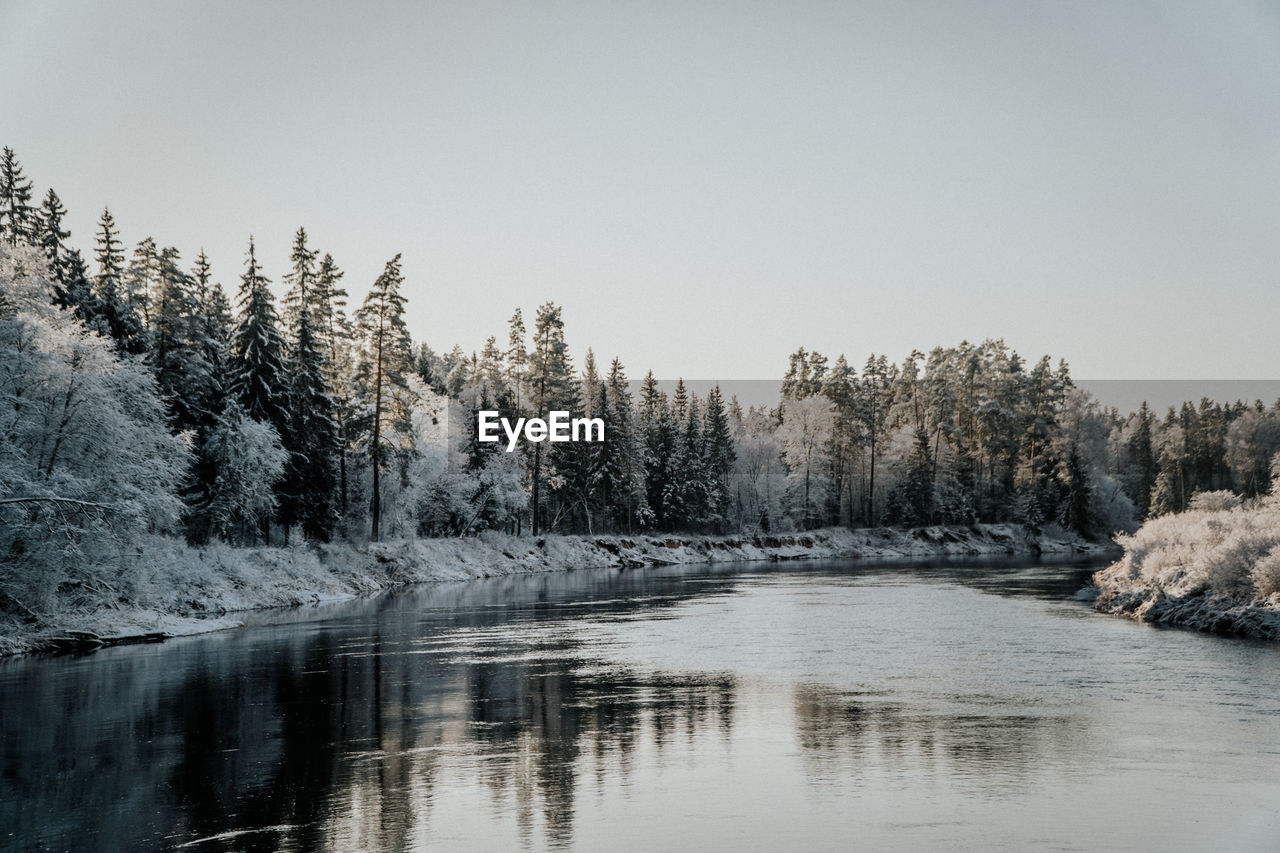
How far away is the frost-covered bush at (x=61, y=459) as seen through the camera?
27.3m

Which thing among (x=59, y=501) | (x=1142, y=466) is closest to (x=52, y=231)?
(x=59, y=501)

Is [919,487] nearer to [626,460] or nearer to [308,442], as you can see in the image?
[626,460]

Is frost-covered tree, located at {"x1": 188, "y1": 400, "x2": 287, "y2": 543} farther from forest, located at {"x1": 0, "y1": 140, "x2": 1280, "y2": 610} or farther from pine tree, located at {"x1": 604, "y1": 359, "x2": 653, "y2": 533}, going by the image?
pine tree, located at {"x1": 604, "y1": 359, "x2": 653, "y2": 533}

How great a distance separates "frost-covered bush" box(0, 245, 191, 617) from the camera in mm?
27328

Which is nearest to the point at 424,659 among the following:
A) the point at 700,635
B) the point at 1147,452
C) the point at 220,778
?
the point at 700,635

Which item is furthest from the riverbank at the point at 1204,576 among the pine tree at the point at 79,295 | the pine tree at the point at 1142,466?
the pine tree at the point at 1142,466

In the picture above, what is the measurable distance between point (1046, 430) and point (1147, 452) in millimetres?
38986

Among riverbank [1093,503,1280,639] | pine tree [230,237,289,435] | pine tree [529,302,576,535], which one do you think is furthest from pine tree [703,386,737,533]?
riverbank [1093,503,1280,639]

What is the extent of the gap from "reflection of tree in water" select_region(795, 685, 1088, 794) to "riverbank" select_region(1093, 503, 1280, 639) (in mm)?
14284

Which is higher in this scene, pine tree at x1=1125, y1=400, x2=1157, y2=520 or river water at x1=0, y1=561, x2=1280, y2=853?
pine tree at x1=1125, y1=400, x2=1157, y2=520

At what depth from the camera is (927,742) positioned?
47.3 ft

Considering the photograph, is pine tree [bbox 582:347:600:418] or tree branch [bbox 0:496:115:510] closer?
tree branch [bbox 0:496:115:510]

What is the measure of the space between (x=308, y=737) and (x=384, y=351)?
45848 mm

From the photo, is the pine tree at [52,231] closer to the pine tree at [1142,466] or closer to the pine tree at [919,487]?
the pine tree at [919,487]
